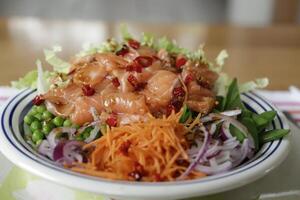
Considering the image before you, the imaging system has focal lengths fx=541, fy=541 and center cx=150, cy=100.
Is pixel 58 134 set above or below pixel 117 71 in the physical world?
below

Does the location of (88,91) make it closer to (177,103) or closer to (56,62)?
(177,103)

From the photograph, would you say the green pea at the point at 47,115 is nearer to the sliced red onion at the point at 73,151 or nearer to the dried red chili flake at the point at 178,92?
the sliced red onion at the point at 73,151

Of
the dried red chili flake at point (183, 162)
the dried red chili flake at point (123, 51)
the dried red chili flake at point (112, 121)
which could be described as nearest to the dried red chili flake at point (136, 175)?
the dried red chili flake at point (183, 162)

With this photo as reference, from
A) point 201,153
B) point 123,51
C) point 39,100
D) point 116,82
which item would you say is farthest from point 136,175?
point 123,51

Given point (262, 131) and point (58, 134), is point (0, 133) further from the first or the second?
point (262, 131)

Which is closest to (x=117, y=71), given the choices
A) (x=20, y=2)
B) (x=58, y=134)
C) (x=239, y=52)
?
(x=58, y=134)

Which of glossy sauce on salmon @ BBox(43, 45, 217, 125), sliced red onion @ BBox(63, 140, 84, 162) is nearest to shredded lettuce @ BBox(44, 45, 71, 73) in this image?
glossy sauce on salmon @ BBox(43, 45, 217, 125)
